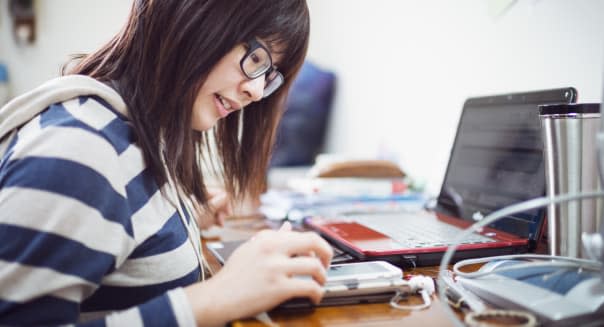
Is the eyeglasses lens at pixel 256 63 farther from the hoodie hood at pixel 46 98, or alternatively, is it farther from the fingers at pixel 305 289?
the fingers at pixel 305 289

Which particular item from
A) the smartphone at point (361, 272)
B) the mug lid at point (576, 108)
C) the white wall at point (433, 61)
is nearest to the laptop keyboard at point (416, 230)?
the smartphone at point (361, 272)

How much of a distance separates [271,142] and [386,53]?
81 cm

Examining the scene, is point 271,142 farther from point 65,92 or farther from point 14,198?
point 14,198

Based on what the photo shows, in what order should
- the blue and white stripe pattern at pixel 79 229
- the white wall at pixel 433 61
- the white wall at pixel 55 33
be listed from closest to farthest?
1. the blue and white stripe pattern at pixel 79 229
2. the white wall at pixel 433 61
3. the white wall at pixel 55 33

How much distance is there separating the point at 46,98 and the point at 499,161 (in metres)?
0.73

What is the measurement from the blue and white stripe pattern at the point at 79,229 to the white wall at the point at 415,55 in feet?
2.52

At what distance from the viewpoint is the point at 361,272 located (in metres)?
0.58

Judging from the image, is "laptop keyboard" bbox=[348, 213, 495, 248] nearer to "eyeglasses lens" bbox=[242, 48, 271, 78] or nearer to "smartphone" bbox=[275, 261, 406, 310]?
"smartphone" bbox=[275, 261, 406, 310]

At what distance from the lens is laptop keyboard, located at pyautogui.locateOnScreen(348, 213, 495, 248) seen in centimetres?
75

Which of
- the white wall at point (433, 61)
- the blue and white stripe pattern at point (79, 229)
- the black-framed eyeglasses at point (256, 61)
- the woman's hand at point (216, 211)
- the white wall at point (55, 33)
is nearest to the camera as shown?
the blue and white stripe pattern at point (79, 229)

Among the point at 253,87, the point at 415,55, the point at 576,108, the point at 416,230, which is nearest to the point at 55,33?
the point at 415,55

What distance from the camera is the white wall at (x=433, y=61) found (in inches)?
36.3

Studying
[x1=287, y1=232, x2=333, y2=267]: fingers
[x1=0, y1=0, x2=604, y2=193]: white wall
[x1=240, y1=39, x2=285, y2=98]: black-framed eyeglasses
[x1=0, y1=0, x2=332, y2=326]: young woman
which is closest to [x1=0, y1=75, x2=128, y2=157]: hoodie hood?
[x1=0, y1=0, x2=332, y2=326]: young woman

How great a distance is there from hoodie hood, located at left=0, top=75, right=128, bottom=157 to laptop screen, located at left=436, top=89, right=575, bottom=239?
0.63 m
